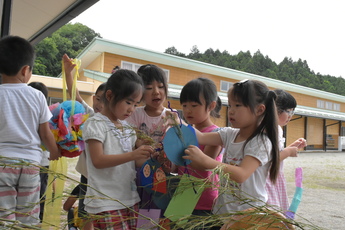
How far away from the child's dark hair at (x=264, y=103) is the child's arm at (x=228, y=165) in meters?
0.11

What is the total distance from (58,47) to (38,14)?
2731 centimetres

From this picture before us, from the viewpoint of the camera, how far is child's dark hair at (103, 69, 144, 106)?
4.56 ft

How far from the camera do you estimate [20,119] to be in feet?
5.13

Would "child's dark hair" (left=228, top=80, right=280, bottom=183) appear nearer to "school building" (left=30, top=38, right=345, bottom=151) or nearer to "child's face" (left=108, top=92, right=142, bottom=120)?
"child's face" (left=108, top=92, right=142, bottom=120)

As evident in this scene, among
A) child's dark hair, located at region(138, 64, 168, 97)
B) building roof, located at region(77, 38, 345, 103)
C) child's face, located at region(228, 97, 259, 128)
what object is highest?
building roof, located at region(77, 38, 345, 103)

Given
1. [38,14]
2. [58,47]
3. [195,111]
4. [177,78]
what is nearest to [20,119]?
[195,111]

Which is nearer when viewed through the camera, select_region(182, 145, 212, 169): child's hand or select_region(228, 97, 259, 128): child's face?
select_region(182, 145, 212, 169): child's hand

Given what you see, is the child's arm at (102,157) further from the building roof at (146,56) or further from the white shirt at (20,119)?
the building roof at (146,56)

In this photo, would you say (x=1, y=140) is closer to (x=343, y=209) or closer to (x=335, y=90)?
(x=343, y=209)

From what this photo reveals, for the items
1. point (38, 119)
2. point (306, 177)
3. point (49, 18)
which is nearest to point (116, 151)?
point (38, 119)

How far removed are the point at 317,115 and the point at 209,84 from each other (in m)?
15.0

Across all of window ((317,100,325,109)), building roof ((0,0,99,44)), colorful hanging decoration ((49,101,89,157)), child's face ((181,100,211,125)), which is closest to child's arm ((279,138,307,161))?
child's face ((181,100,211,125))

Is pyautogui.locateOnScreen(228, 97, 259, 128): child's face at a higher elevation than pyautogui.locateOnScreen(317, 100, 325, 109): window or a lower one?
lower

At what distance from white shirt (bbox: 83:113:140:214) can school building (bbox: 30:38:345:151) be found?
816 centimetres
